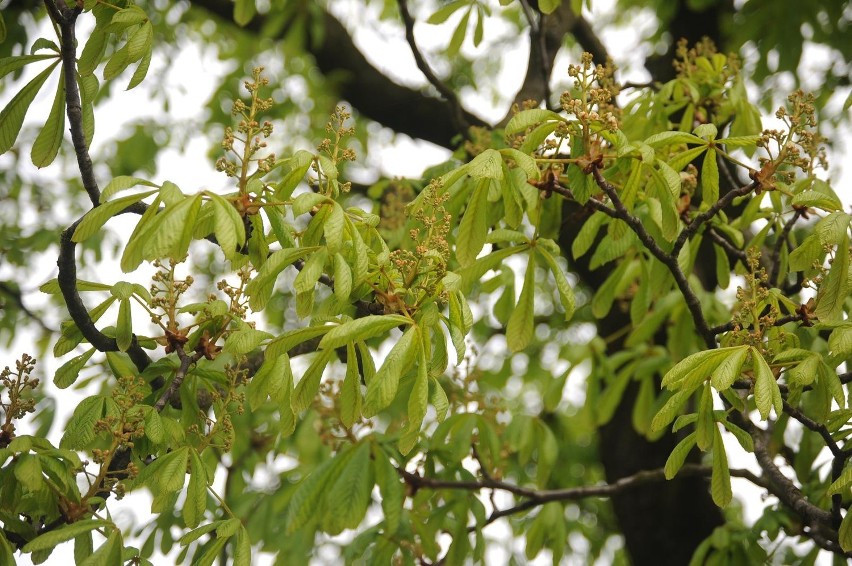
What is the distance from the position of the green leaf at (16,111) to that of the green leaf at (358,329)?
30.7 inches

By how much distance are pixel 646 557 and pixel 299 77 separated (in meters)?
3.27

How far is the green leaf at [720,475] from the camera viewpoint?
1712mm

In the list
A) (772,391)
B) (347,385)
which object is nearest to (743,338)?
(772,391)

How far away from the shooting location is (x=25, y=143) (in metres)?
4.48

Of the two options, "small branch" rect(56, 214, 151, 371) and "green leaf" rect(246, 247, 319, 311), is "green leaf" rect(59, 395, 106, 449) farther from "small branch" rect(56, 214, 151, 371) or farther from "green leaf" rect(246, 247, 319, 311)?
"green leaf" rect(246, 247, 319, 311)

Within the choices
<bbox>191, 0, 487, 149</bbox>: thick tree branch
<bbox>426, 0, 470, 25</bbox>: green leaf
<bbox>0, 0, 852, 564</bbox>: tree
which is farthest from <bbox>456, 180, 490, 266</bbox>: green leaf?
<bbox>191, 0, 487, 149</bbox>: thick tree branch

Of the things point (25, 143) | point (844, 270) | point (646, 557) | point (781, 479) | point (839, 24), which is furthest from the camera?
point (25, 143)

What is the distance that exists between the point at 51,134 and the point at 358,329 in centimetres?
81

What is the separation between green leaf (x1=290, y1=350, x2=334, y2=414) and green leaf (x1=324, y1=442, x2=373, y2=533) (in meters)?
0.35

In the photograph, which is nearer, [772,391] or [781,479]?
[772,391]

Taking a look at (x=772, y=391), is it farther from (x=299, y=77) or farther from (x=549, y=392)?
(x=299, y=77)

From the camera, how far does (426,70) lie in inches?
116

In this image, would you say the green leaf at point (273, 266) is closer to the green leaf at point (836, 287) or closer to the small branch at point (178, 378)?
the small branch at point (178, 378)

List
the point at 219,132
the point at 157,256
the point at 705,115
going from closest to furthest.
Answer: the point at 157,256 < the point at 705,115 < the point at 219,132
